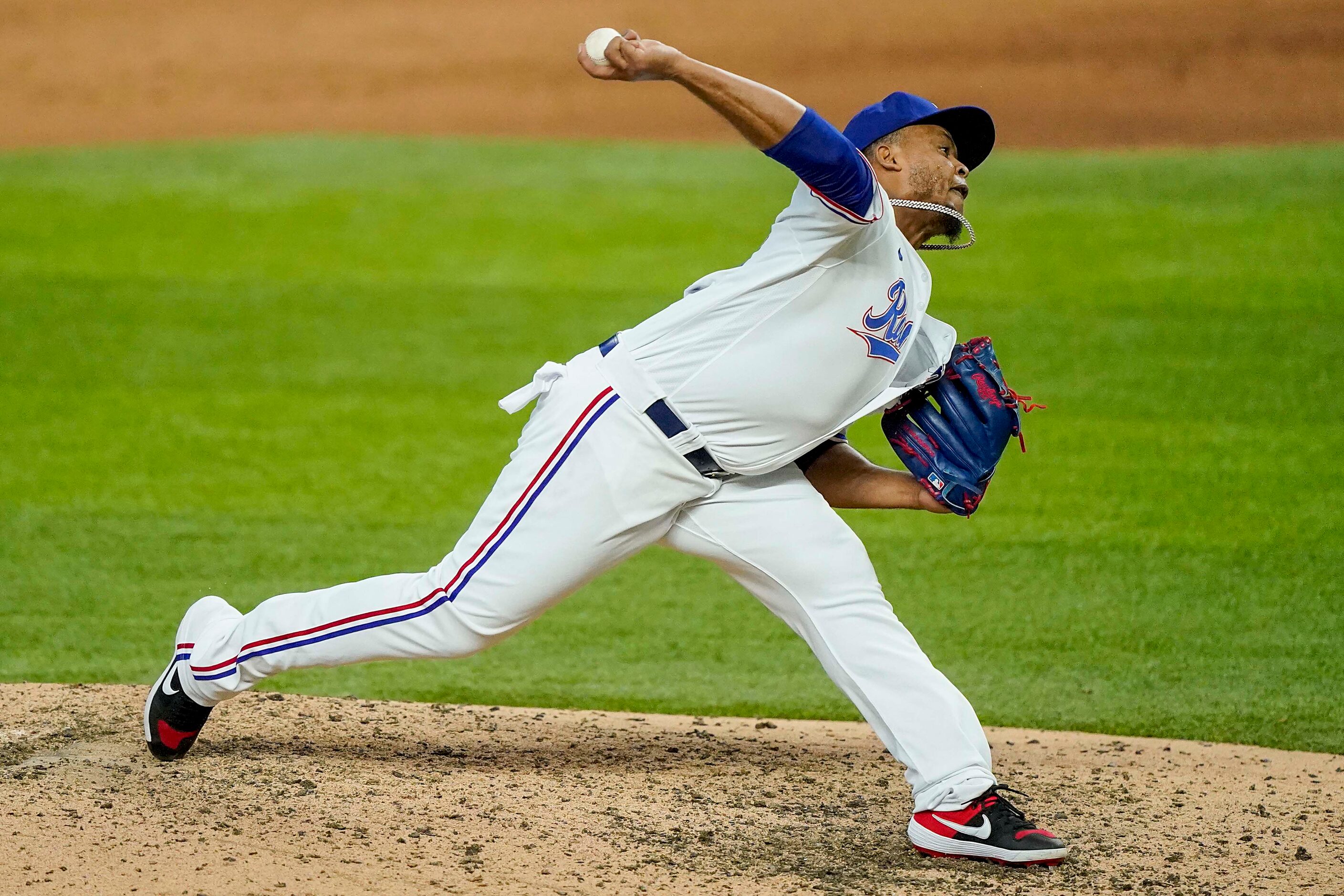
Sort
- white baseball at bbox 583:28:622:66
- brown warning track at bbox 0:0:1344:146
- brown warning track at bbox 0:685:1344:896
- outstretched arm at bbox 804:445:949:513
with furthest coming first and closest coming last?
brown warning track at bbox 0:0:1344:146
outstretched arm at bbox 804:445:949:513
brown warning track at bbox 0:685:1344:896
white baseball at bbox 583:28:622:66

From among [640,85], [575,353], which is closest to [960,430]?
[575,353]

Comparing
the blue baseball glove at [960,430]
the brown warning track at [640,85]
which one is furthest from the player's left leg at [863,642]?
the brown warning track at [640,85]

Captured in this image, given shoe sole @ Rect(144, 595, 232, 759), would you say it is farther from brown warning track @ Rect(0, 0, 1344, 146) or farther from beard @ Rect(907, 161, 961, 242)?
brown warning track @ Rect(0, 0, 1344, 146)

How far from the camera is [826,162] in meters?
2.77

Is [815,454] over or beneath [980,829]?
over

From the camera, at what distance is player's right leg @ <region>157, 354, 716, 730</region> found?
10.1ft

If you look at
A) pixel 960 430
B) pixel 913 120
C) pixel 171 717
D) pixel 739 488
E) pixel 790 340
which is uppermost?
pixel 913 120

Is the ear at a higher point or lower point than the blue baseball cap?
lower

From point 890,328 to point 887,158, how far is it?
40 cm

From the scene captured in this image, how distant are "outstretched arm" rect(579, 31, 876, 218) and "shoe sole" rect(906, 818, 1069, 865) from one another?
134 cm

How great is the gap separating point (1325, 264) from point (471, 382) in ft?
17.9

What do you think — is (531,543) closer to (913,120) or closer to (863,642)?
(863,642)

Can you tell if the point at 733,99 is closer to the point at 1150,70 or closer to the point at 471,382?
the point at 471,382

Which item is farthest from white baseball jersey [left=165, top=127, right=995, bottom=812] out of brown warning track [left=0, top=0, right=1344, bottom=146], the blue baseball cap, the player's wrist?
brown warning track [left=0, top=0, right=1344, bottom=146]
